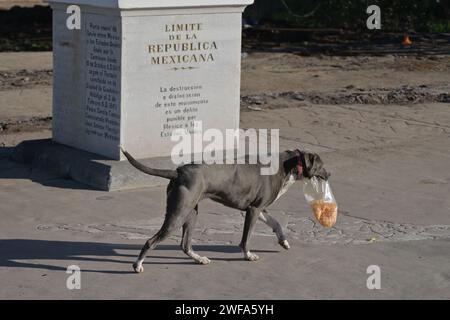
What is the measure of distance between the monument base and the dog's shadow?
1.91 metres

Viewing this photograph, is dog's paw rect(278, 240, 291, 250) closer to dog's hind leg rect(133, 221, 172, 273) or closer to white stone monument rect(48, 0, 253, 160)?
dog's hind leg rect(133, 221, 172, 273)

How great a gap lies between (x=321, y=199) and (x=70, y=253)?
2.23 metres

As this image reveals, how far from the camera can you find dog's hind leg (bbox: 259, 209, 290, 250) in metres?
9.02

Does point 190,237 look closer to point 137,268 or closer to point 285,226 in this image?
point 137,268

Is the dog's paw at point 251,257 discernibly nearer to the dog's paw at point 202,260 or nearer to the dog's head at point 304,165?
the dog's paw at point 202,260

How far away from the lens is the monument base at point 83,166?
36.6ft

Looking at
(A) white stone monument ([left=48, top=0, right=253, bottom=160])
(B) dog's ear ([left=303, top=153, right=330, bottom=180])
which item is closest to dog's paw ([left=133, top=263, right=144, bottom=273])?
(B) dog's ear ([left=303, top=153, right=330, bottom=180])

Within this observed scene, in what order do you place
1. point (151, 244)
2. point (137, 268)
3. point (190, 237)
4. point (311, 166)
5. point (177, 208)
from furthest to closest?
1. point (311, 166)
2. point (190, 237)
3. point (137, 268)
4. point (151, 244)
5. point (177, 208)

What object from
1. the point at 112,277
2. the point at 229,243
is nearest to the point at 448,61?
the point at 229,243

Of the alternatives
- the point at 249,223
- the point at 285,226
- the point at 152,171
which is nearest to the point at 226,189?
the point at 249,223

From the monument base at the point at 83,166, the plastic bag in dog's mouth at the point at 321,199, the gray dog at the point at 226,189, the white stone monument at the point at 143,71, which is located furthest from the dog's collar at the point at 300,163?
the white stone monument at the point at 143,71

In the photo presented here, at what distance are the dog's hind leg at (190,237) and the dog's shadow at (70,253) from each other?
0.11m

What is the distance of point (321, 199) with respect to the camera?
915 centimetres

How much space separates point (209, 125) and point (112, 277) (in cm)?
412
